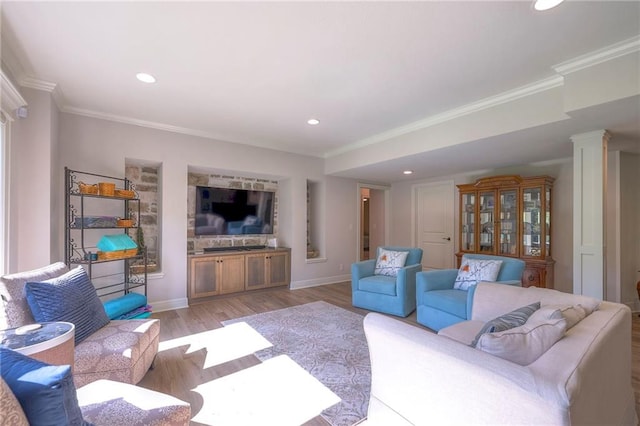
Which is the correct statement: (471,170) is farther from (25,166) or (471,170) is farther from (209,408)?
(25,166)

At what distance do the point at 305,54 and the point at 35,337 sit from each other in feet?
7.85

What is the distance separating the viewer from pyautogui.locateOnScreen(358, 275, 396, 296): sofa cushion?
146 inches

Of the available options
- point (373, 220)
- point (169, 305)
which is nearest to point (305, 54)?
point (169, 305)

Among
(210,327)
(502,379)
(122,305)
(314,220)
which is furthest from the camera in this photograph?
(314,220)

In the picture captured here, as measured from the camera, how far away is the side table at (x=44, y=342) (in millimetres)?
1304

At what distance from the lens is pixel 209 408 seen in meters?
1.86

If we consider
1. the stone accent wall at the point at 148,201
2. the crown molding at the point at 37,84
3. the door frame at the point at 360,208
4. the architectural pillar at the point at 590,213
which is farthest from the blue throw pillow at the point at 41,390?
the door frame at the point at 360,208

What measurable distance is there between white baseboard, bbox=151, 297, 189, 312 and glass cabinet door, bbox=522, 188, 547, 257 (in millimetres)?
5175

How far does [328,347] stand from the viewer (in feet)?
8.98

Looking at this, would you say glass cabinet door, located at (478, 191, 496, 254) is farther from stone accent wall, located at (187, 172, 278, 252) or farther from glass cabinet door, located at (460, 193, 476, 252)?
stone accent wall, located at (187, 172, 278, 252)

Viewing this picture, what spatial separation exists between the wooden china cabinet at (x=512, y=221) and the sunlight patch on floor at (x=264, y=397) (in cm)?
392

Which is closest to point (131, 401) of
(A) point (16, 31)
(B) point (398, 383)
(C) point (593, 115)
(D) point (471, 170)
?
(B) point (398, 383)

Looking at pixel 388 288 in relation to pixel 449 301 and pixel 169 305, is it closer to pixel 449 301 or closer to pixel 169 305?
pixel 449 301

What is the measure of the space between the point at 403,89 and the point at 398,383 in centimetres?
253
